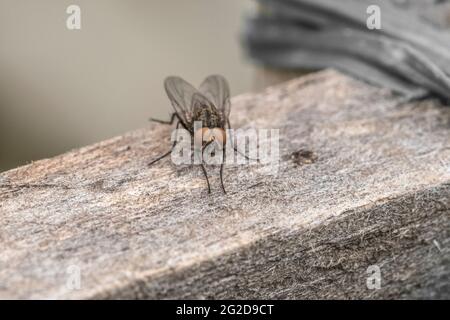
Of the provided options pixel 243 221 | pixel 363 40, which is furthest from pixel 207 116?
pixel 243 221

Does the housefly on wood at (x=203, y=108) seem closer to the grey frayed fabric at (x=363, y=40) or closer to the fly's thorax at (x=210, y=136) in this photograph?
the fly's thorax at (x=210, y=136)

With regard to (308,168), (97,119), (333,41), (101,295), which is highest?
(333,41)

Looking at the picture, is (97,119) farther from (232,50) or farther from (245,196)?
(245,196)

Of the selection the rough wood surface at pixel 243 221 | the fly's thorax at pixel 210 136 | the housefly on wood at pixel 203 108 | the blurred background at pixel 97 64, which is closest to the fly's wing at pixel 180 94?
the housefly on wood at pixel 203 108

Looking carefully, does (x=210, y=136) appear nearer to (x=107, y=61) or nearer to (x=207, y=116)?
(x=207, y=116)

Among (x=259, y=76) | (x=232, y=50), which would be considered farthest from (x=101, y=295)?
(x=232, y=50)
